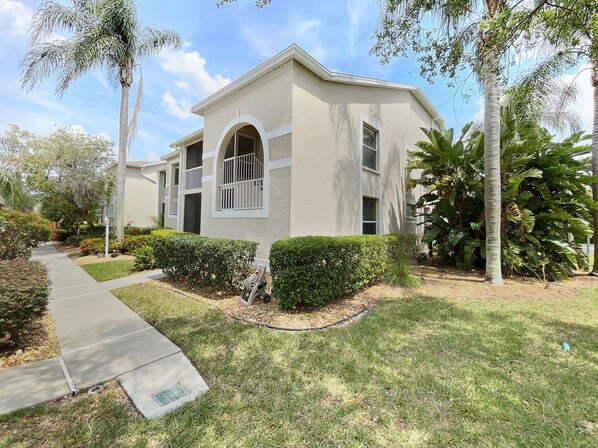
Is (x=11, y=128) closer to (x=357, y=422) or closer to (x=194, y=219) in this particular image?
(x=194, y=219)

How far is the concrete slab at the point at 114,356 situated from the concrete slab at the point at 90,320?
0.95 feet

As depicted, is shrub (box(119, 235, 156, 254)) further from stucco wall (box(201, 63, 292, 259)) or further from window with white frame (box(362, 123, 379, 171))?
window with white frame (box(362, 123, 379, 171))

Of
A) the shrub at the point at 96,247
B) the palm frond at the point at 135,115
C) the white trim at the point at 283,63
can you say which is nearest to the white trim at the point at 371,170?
the white trim at the point at 283,63

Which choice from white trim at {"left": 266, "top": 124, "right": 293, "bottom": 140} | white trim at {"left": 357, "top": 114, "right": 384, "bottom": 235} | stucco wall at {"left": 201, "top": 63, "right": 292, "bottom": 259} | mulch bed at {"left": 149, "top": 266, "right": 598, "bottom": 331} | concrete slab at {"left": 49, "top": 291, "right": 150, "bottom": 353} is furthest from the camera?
white trim at {"left": 357, "top": 114, "right": 384, "bottom": 235}

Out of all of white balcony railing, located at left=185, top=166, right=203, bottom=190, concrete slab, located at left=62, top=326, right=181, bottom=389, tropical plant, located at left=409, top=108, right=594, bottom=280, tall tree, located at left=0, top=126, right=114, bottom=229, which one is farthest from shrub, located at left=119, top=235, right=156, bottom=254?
tropical plant, located at left=409, top=108, right=594, bottom=280

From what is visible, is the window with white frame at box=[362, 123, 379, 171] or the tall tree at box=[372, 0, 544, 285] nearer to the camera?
the tall tree at box=[372, 0, 544, 285]

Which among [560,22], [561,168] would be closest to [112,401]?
[560,22]

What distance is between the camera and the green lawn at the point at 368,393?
226 cm

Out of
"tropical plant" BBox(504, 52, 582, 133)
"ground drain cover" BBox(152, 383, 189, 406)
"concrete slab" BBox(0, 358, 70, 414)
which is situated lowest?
"ground drain cover" BBox(152, 383, 189, 406)

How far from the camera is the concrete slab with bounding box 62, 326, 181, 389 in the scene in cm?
319

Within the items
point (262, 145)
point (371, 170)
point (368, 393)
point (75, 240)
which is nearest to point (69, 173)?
point (75, 240)

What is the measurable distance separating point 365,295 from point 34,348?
6209mm

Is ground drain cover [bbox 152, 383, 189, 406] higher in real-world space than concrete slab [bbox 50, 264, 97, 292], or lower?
lower

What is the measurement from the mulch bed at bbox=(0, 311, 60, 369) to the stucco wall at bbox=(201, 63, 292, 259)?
16.6 feet
